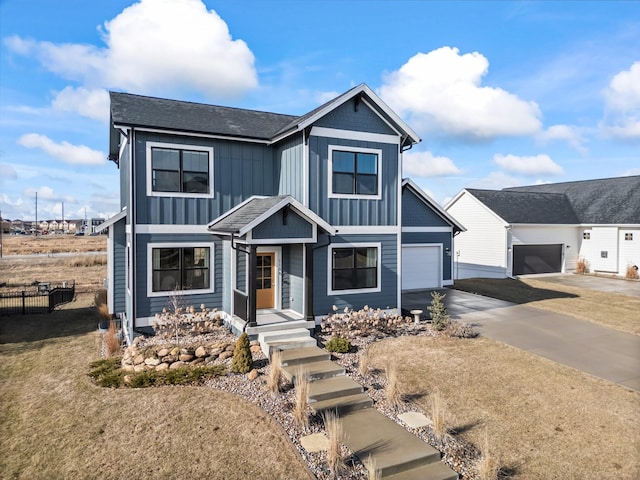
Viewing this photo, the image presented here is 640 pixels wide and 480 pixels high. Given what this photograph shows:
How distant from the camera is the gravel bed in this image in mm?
5848

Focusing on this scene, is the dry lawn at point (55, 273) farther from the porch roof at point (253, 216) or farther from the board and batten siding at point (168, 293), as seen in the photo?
the porch roof at point (253, 216)

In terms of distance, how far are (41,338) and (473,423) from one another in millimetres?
12979

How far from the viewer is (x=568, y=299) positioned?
18.6 m

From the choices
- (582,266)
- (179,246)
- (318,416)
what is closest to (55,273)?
(179,246)

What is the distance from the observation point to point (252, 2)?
38.3ft

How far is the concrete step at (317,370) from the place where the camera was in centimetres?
873

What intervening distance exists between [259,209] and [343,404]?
6.27 meters

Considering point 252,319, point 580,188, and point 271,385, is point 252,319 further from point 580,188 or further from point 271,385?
point 580,188

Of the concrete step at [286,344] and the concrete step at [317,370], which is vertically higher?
the concrete step at [286,344]

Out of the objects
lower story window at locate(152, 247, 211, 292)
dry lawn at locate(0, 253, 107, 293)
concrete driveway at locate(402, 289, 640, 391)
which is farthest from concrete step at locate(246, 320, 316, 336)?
Result: dry lawn at locate(0, 253, 107, 293)

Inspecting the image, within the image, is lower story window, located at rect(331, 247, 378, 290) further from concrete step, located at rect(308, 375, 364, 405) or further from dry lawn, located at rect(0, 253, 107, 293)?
dry lawn, located at rect(0, 253, 107, 293)

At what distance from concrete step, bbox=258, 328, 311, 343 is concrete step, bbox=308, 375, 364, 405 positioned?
246cm

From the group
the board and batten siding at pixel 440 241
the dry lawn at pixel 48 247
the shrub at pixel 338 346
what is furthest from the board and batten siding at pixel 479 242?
the dry lawn at pixel 48 247

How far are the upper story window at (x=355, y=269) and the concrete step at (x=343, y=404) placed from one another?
5.40 metres
